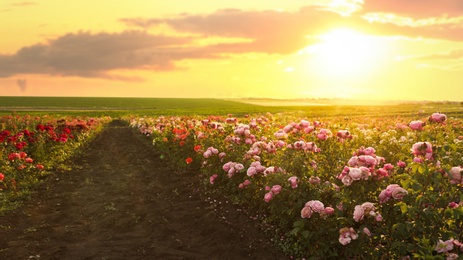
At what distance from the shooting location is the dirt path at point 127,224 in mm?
6574

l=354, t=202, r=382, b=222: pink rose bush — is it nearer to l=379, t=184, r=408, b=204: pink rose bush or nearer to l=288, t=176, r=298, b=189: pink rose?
l=379, t=184, r=408, b=204: pink rose bush

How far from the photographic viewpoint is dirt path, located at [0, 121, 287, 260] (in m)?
6.57

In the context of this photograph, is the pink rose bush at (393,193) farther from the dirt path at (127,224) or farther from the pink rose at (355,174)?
the dirt path at (127,224)

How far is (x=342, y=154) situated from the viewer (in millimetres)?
8164

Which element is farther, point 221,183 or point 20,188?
point 20,188

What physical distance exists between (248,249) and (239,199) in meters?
1.82

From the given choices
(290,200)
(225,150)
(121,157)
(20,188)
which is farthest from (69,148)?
(290,200)

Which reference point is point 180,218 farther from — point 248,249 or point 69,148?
point 69,148

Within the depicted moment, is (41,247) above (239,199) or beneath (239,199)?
beneath

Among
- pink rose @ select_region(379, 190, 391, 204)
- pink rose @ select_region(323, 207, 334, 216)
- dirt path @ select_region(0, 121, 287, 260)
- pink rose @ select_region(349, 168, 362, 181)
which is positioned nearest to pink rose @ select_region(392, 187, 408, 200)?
pink rose @ select_region(379, 190, 391, 204)

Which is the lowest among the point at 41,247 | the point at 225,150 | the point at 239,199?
the point at 41,247

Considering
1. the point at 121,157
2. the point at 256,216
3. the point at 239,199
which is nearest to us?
the point at 256,216

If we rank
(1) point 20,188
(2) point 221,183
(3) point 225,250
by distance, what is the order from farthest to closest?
(1) point 20,188
(2) point 221,183
(3) point 225,250

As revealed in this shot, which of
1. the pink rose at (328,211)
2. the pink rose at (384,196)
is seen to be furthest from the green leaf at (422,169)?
the pink rose at (328,211)
